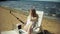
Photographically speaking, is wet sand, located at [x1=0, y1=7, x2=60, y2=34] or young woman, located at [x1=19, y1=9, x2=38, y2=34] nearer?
young woman, located at [x1=19, y1=9, x2=38, y2=34]

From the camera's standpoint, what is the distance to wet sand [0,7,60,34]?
2.71 metres

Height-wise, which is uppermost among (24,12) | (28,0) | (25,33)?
(28,0)

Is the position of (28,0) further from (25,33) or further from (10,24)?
(25,33)

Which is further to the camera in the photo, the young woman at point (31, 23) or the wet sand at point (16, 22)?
the wet sand at point (16, 22)

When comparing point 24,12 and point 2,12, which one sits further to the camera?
point 2,12

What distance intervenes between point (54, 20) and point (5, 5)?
2.78 ft

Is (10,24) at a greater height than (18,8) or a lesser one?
lesser

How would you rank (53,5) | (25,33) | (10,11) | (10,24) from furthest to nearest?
(10,11)
(10,24)
(53,5)
(25,33)

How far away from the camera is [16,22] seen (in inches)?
109

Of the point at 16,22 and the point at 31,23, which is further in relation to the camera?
the point at 16,22

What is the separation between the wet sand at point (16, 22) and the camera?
271 cm

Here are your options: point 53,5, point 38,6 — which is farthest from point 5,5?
point 53,5

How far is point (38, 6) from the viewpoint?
2779mm

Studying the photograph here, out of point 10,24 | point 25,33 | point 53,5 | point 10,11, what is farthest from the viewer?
point 10,11
